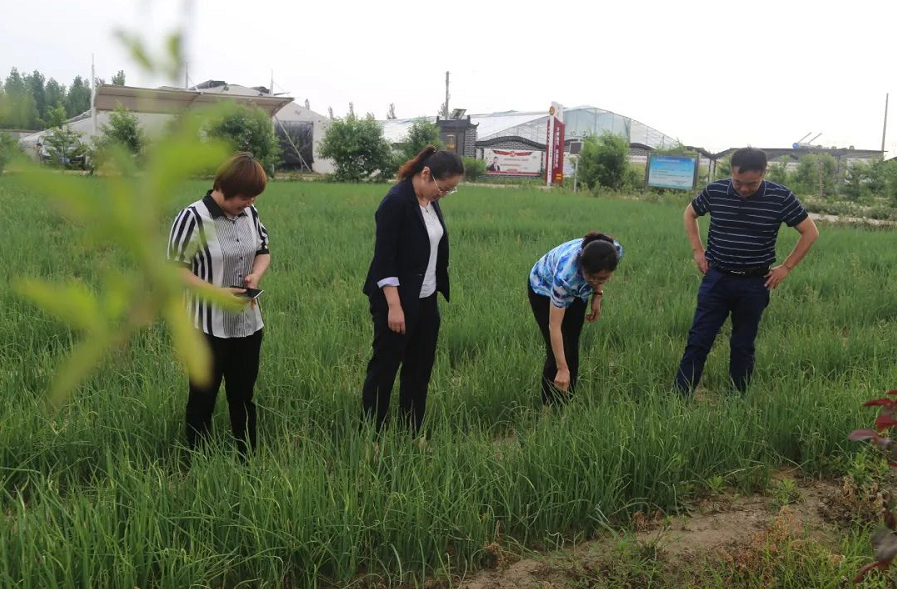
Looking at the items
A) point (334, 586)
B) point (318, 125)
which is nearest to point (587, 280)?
point (334, 586)

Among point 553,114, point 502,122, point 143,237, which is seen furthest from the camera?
point 502,122

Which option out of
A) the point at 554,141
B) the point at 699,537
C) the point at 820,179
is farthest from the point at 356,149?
the point at 699,537

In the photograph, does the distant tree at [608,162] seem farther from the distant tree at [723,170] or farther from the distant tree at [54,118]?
the distant tree at [54,118]

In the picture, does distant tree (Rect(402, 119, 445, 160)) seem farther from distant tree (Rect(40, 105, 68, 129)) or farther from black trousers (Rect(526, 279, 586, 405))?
distant tree (Rect(40, 105, 68, 129))

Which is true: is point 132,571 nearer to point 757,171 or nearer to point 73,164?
point 73,164

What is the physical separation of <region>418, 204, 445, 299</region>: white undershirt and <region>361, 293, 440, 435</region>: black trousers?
1.8 inches

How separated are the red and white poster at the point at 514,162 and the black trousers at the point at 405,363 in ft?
94.9

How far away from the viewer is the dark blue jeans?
3490 millimetres

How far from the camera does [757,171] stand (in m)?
3.35

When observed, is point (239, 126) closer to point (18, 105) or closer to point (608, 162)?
point (18, 105)

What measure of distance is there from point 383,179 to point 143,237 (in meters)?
25.3

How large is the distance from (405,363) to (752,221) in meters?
1.93

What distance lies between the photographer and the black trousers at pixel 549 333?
3.29m

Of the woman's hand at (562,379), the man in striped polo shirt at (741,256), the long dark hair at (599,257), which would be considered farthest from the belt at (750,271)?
the woman's hand at (562,379)
